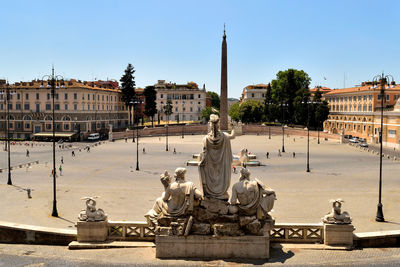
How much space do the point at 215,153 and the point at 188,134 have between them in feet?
270

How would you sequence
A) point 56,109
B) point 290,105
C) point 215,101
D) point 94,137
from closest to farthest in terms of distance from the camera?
point 94,137 → point 56,109 → point 290,105 → point 215,101

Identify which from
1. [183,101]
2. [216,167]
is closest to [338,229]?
[216,167]

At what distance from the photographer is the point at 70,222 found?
20141 millimetres

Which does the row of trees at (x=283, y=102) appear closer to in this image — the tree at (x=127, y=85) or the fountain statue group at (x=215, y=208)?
the tree at (x=127, y=85)

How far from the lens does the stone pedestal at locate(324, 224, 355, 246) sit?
11453mm

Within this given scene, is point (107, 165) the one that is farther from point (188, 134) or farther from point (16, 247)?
point (188, 134)

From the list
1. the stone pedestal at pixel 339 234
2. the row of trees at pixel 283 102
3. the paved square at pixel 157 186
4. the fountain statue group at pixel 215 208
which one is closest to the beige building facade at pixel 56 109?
the row of trees at pixel 283 102

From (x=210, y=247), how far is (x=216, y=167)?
7.55 ft

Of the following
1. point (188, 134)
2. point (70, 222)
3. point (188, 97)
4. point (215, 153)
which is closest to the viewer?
point (215, 153)

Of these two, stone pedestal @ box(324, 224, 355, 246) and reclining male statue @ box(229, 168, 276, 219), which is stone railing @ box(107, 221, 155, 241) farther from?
stone pedestal @ box(324, 224, 355, 246)

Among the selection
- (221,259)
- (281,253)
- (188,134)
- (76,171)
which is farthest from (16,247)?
(188,134)

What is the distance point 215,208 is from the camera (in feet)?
37.2

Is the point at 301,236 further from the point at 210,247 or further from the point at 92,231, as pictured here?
the point at 92,231

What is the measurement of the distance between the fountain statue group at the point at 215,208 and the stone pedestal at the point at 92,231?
4.91 feet
